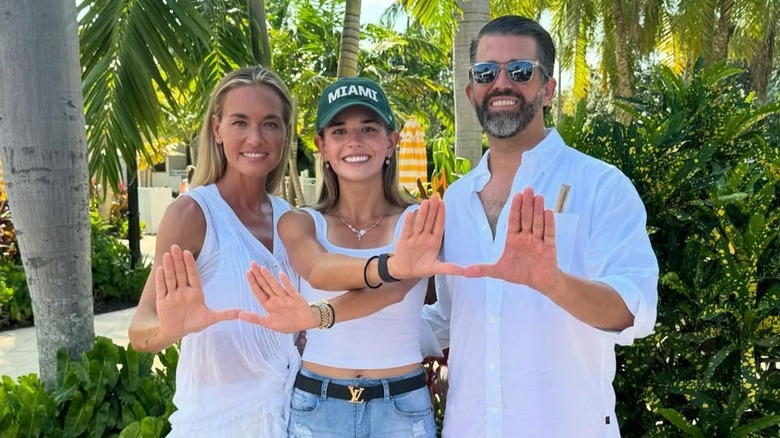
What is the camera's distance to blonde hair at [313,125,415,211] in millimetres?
2398

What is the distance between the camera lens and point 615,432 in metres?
2.05

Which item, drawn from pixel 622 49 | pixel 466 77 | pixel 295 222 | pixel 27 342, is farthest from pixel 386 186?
pixel 622 49

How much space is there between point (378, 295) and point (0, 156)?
2665mm

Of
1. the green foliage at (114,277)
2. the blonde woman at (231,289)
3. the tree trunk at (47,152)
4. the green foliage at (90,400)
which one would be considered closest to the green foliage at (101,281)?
the green foliage at (114,277)

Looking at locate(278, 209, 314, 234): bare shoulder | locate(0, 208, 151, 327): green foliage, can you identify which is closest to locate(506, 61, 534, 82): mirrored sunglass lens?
locate(278, 209, 314, 234): bare shoulder

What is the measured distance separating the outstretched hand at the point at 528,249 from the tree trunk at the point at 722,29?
16.4m

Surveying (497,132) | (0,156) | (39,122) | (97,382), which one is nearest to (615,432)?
(497,132)

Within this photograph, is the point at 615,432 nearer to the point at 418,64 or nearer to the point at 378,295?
the point at 378,295

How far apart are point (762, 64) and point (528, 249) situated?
795 inches

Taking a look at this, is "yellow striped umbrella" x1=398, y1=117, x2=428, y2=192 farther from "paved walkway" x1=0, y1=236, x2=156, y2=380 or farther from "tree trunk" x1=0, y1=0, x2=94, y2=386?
"tree trunk" x1=0, y1=0, x2=94, y2=386

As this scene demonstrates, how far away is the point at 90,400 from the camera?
334cm

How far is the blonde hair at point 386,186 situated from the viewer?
94.4 inches

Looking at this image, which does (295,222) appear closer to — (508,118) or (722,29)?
(508,118)

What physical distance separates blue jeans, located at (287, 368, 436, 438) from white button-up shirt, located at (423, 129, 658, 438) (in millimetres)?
129
